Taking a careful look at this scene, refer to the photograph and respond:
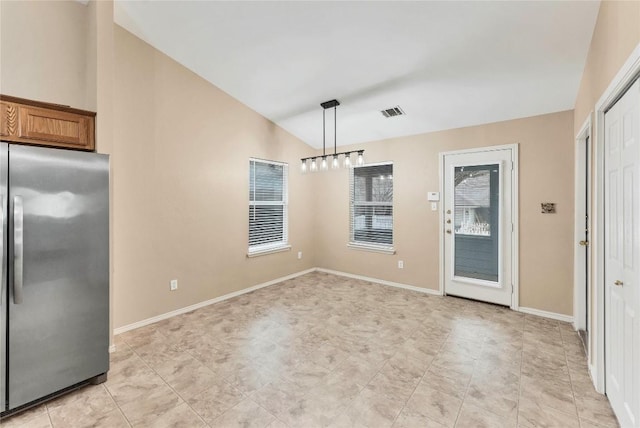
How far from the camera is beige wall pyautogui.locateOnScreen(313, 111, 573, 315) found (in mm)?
3412

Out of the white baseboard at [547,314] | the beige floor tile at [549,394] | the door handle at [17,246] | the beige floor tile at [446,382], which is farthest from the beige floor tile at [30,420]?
the white baseboard at [547,314]

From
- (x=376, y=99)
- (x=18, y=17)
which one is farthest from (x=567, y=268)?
(x=18, y=17)

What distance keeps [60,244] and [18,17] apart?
79.9 inches

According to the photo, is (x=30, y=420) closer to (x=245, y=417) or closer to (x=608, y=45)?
(x=245, y=417)

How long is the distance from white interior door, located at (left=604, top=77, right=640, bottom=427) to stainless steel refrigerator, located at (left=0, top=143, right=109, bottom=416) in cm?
337

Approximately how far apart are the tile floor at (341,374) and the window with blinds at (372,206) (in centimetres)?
160

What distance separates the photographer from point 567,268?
11.1 ft

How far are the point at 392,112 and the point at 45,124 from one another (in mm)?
3599

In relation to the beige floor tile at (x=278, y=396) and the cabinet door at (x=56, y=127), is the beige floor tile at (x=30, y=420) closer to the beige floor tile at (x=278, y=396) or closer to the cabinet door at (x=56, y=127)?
the beige floor tile at (x=278, y=396)

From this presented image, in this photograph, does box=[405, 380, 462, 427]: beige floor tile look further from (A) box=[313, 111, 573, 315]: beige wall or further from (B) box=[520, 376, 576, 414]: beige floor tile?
(A) box=[313, 111, 573, 315]: beige wall

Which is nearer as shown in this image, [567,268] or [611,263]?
[611,263]

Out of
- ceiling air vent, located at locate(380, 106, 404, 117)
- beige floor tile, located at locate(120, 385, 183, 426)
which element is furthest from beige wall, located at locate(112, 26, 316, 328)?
ceiling air vent, located at locate(380, 106, 404, 117)

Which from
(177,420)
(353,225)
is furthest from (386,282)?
(177,420)

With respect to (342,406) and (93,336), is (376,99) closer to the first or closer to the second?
(342,406)
